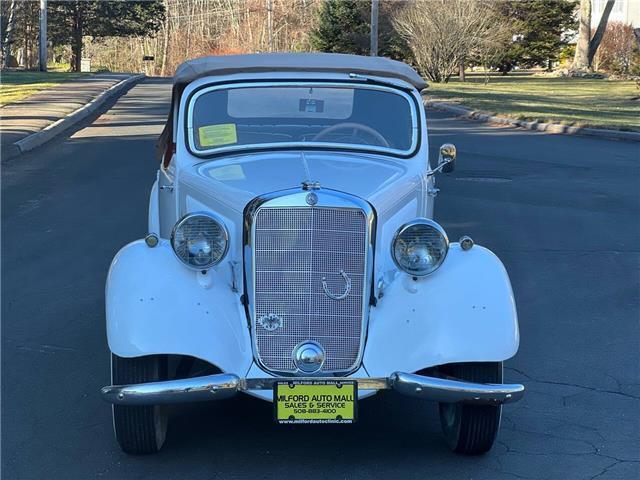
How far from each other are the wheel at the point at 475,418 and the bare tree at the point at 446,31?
36677mm

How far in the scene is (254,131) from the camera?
5.76m

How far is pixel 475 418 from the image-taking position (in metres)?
4.62

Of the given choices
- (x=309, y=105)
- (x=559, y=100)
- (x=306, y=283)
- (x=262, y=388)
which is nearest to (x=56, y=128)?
(x=309, y=105)

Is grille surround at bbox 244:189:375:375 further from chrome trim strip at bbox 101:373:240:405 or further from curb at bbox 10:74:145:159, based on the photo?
curb at bbox 10:74:145:159

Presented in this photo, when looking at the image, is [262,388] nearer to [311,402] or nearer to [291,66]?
[311,402]

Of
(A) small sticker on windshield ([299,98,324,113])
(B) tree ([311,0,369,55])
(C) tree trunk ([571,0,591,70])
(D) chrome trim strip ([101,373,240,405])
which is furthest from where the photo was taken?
(B) tree ([311,0,369,55])

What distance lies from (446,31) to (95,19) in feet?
97.1

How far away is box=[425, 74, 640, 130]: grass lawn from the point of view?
942 inches

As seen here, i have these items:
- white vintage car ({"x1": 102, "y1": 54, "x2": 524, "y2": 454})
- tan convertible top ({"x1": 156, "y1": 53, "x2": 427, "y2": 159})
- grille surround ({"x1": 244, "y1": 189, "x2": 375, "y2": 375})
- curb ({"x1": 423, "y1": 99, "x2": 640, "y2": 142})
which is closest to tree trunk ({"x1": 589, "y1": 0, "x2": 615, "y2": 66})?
curb ({"x1": 423, "y1": 99, "x2": 640, "y2": 142})

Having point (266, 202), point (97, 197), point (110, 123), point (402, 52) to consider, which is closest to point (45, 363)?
point (266, 202)

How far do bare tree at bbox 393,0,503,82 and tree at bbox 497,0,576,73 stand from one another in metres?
10.4

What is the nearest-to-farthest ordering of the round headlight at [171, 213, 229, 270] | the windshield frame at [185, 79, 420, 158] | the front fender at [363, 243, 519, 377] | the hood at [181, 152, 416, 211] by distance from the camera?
the front fender at [363, 243, 519, 377]
the round headlight at [171, 213, 229, 270]
the hood at [181, 152, 416, 211]
the windshield frame at [185, 79, 420, 158]

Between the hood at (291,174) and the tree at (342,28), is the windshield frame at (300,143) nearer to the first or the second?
the hood at (291,174)

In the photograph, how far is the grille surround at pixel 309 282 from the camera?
14.6ft
